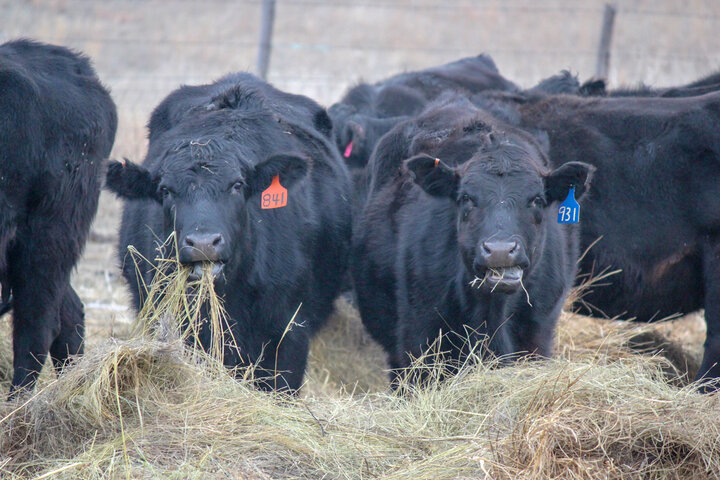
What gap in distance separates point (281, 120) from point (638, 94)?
3.77m

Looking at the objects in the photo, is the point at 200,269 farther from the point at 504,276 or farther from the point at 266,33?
the point at 266,33

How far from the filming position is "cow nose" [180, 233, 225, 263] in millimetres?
4535

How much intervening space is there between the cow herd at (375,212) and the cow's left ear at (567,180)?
12 millimetres

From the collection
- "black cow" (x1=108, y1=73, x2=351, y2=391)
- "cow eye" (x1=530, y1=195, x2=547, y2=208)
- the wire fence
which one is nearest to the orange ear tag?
"black cow" (x1=108, y1=73, x2=351, y2=391)

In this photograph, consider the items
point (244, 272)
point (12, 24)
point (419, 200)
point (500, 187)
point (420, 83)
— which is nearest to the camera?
point (500, 187)

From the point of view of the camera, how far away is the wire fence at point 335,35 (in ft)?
63.2

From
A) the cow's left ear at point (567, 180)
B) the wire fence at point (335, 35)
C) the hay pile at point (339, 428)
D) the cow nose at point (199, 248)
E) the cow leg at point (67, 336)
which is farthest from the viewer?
the wire fence at point (335, 35)

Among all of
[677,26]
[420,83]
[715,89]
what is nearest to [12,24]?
[420,83]

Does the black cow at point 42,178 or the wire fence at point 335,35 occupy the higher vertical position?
the wire fence at point 335,35

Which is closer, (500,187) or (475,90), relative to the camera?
(500,187)

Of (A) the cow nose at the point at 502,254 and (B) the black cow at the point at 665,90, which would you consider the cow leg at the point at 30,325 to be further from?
(B) the black cow at the point at 665,90

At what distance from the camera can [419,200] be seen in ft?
18.5

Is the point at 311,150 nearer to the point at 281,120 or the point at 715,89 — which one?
the point at 281,120

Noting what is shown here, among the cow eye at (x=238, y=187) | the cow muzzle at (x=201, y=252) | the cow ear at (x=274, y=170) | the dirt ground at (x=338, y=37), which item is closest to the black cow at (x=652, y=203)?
the cow ear at (x=274, y=170)
